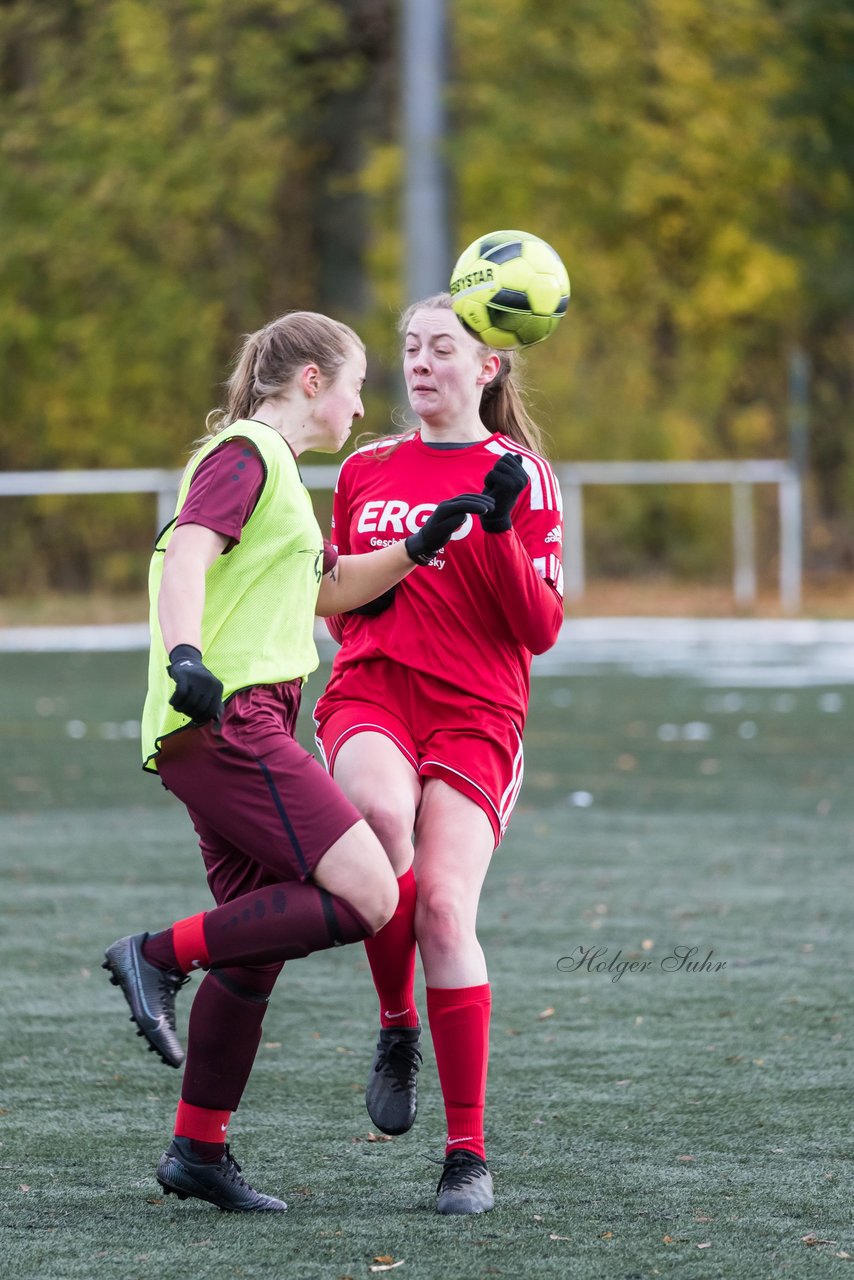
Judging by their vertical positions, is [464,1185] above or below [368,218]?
below

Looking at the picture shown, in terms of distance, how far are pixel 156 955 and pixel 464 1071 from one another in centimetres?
66

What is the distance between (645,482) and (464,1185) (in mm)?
23177

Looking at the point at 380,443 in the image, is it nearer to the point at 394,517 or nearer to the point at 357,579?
the point at 394,517

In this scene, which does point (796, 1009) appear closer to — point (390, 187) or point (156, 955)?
point (156, 955)

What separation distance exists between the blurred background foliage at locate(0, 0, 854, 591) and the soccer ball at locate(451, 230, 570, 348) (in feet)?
71.9

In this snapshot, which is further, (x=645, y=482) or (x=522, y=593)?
(x=645, y=482)

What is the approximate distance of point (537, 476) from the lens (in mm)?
4480

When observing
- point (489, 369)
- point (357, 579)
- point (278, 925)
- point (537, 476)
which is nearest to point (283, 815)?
point (278, 925)

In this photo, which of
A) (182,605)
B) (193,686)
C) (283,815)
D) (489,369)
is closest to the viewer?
Result: (193,686)

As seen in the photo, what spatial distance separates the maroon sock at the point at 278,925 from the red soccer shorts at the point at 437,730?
0.54m

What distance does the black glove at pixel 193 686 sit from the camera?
363cm

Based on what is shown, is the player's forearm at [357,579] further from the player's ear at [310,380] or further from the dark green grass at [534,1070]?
the dark green grass at [534,1070]

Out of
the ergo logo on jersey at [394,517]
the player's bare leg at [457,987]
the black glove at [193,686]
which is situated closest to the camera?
the black glove at [193,686]

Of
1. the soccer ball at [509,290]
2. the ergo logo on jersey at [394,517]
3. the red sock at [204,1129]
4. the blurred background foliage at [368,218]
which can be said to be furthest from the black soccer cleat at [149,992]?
the blurred background foliage at [368,218]
